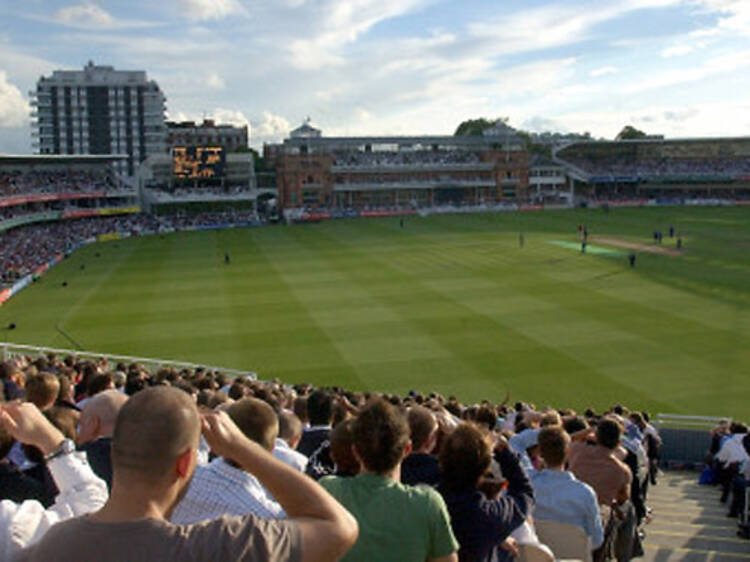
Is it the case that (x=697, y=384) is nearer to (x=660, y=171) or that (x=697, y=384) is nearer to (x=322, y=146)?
(x=322, y=146)

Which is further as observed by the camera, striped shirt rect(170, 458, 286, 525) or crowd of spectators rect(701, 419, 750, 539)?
crowd of spectators rect(701, 419, 750, 539)

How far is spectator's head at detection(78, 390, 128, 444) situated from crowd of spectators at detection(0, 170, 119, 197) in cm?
6211

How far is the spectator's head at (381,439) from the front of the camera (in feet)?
12.3

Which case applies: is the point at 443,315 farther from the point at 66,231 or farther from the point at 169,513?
the point at 66,231

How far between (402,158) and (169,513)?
101m

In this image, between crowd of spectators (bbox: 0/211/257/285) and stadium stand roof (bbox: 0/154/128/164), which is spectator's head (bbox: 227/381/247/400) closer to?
crowd of spectators (bbox: 0/211/257/285)

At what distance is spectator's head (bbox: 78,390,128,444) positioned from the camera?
16.8ft

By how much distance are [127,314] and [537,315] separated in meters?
17.3

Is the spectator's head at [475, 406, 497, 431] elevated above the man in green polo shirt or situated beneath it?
situated beneath

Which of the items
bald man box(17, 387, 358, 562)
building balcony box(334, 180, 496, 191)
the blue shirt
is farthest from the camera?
building balcony box(334, 180, 496, 191)

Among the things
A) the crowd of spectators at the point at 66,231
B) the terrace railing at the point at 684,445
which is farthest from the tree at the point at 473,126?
the terrace railing at the point at 684,445

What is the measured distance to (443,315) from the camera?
3020cm

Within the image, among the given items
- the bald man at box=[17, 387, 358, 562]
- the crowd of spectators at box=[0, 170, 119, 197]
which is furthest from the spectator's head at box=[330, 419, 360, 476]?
the crowd of spectators at box=[0, 170, 119, 197]

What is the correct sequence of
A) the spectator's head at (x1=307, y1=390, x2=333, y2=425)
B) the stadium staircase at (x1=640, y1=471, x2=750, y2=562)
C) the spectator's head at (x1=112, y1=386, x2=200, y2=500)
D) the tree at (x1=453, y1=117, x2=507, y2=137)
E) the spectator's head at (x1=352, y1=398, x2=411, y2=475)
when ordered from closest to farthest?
the spectator's head at (x1=112, y1=386, x2=200, y2=500) → the spectator's head at (x1=352, y1=398, x2=411, y2=475) → the spectator's head at (x1=307, y1=390, x2=333, y2=425) → the stadium staircase at (x1=640, y1=471, x2=750, y2=562) → the tree at (x1=453, y1=117, x2=507, y2=137)
